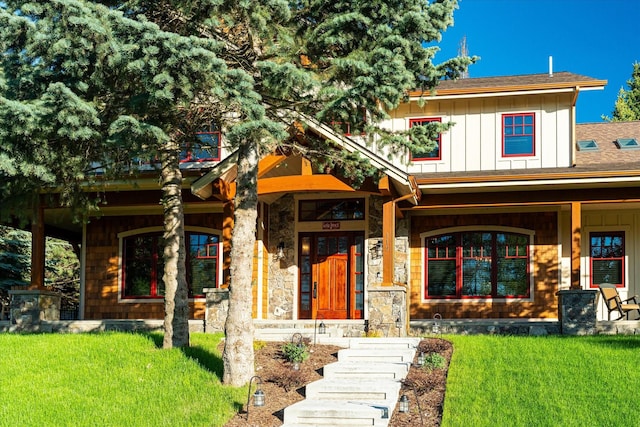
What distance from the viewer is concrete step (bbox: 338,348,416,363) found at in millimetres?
12359

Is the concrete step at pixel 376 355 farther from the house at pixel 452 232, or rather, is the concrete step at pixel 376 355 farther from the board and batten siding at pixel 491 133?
the board and batten siding at pixel 491 133

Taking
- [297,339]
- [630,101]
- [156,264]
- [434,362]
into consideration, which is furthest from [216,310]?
[630,101]

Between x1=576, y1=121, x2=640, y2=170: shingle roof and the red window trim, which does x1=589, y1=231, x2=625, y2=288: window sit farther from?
x1=576, y1=121, x2=640, y2=170: shingle roof

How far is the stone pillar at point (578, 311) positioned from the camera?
49.2 ft

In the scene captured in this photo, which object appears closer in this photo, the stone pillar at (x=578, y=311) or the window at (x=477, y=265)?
the stone pillar at (x=578, y=311)

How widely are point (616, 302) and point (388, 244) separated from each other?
490 centimetres

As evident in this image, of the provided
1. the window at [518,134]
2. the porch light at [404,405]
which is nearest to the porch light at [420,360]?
the porch light at [404,405]

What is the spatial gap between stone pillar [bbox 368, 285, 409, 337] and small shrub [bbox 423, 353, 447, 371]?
8.58 ft

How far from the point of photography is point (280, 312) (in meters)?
17.6

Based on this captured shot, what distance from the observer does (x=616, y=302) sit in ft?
53.0

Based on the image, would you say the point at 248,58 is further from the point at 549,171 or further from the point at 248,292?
the point at 549,171

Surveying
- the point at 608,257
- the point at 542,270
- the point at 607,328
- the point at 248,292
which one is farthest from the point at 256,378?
the point at 608,257

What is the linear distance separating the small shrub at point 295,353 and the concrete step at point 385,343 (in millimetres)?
1088

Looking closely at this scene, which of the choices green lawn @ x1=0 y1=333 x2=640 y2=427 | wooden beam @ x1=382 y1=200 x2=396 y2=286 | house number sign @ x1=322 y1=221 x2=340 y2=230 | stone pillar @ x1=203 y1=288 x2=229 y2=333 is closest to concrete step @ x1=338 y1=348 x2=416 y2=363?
green lawn @ x1=0 y1=333 x2=640 y2=427
